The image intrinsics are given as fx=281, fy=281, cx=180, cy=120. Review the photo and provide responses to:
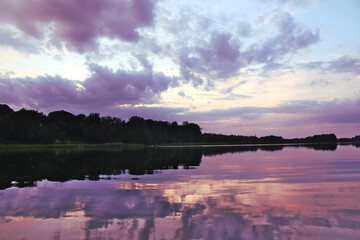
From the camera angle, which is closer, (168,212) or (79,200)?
(168,212)

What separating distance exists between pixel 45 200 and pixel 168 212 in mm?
8545

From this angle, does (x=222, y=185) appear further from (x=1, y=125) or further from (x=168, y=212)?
(x=1, y=125)

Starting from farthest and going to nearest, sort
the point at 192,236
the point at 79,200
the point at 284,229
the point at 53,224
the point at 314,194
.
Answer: the point at 314,194 < the point at 79,200 < the point at 53,224 < the point at 284,229 < the point at 192,236

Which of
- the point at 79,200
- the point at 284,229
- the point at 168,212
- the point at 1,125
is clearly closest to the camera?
the point at 284,229

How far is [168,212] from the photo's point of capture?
1462 cm

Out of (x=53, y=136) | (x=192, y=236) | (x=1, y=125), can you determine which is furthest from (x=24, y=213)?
(x=53, y=136)

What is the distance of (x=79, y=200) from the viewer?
1778 cm

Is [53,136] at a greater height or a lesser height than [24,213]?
greater

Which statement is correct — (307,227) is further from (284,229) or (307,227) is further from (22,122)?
(22,122)

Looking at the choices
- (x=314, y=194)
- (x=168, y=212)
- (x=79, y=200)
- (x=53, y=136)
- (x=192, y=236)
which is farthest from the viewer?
(x=53, y=136)

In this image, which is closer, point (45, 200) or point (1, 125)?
point (45, 200)

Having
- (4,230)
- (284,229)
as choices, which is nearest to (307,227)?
(284,229)

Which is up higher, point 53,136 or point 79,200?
point 53,136

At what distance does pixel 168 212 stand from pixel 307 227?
A: 6.59 meters
